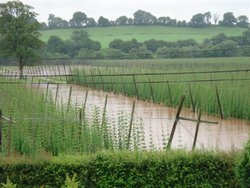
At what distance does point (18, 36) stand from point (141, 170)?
110 ft

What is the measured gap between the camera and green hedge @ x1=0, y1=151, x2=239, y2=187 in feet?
31.1

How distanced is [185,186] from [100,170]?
5.30ft

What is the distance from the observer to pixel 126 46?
1996 inches

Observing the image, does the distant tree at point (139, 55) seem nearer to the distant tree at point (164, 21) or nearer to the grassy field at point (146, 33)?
the grassy field at point (146, 33)

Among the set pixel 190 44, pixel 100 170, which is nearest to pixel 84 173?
pixel 100 170

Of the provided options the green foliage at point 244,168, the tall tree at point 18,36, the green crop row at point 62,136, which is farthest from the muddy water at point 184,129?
the tall tree at point 18,36

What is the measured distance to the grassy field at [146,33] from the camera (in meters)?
58.5

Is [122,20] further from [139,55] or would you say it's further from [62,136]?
[62,136]

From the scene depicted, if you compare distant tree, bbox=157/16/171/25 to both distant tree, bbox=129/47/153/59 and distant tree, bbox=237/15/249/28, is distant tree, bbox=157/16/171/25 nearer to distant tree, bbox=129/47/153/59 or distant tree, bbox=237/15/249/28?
distant tree, bbox=237/15/249/28

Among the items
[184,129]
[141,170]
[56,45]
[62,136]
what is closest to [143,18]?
[56,45]

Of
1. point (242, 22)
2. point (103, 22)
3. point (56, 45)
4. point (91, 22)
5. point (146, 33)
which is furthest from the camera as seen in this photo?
point (103, 22)

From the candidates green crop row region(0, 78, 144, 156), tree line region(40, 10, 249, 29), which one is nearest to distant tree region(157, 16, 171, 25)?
tree line region(40, 10, 249, 29)

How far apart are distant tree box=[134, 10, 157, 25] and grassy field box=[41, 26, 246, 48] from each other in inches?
54.7

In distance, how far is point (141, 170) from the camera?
9.60 meters
